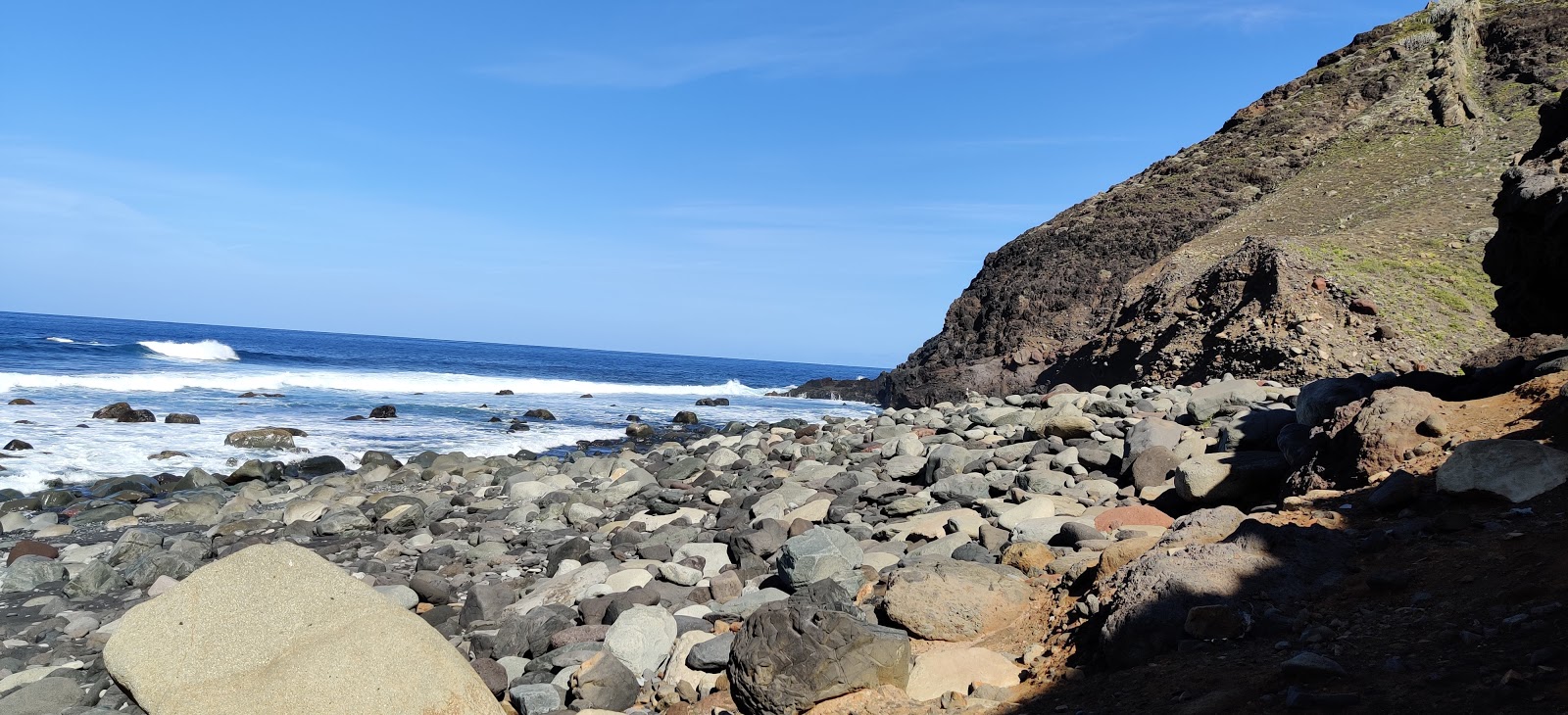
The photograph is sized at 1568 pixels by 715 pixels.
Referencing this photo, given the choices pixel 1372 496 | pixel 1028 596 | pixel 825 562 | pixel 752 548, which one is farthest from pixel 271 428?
pixel 1372 496

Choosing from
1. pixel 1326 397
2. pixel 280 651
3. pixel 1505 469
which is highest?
pixel 1326 397

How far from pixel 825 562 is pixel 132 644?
4.00 meters

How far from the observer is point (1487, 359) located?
7031 mm

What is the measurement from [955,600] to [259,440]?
53.4ft

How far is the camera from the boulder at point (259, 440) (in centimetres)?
1634

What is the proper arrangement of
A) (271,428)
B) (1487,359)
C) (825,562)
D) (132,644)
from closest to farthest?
1. (132,644)
2. (825,562)
3. (1487,359)
4. (271,428)

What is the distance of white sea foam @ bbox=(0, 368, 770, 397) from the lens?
2566cm

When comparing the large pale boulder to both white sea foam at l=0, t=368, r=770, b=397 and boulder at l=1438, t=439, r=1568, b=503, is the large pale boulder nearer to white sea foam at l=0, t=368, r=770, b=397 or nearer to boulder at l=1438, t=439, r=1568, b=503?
boulder at l=1438, t=439, r=1568, b=503

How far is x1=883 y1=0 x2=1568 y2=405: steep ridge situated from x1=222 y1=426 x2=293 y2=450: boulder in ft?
55.3

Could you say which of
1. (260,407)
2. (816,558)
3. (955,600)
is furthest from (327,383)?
(955,600)

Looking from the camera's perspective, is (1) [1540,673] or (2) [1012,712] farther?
(2) [1012,712]

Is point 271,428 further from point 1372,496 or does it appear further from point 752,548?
point 1372,496

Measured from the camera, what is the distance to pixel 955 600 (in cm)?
471

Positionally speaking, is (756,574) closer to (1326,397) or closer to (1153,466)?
(1153,466)
